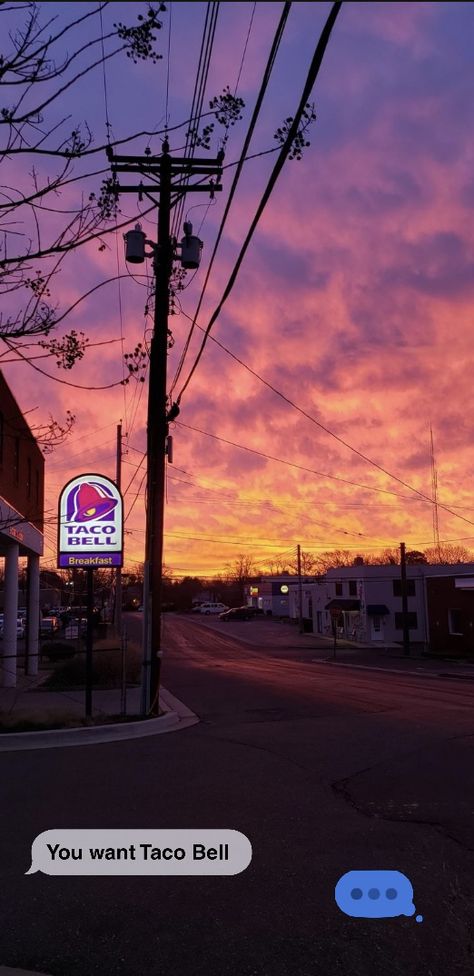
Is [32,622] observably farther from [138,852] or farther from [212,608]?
[212,608]

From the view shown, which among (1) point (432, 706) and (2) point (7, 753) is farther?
(1) point (432, 706)

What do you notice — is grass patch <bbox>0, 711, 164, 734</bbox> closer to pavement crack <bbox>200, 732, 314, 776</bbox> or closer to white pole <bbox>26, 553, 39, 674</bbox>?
pavement crack <bbox>200, 732, 314, 776</bbox>

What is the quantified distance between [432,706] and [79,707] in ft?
24.6

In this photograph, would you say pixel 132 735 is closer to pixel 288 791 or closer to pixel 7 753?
pixel 7 753

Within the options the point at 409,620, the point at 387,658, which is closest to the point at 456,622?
the point at 387,658

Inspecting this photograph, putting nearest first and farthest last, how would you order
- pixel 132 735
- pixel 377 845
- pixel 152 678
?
1. pixel 377 845
2. pixel 132 735
3. pixel 152 678

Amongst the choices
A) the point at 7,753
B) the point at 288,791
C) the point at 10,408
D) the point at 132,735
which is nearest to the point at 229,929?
the point at 288,791

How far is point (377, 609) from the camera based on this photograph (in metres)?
60.9

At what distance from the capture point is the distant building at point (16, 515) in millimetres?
20344

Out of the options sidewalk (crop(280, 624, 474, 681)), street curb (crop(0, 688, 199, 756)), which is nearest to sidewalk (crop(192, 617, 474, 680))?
sidewalk (crop(280, 624, 474, 681))

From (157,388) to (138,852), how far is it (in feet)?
33.6

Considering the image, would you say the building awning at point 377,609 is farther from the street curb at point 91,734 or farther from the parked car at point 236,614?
the street curb at point 91,734

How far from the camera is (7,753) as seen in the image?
10.2 metres

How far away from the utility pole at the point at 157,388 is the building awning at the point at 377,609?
1919 inches
